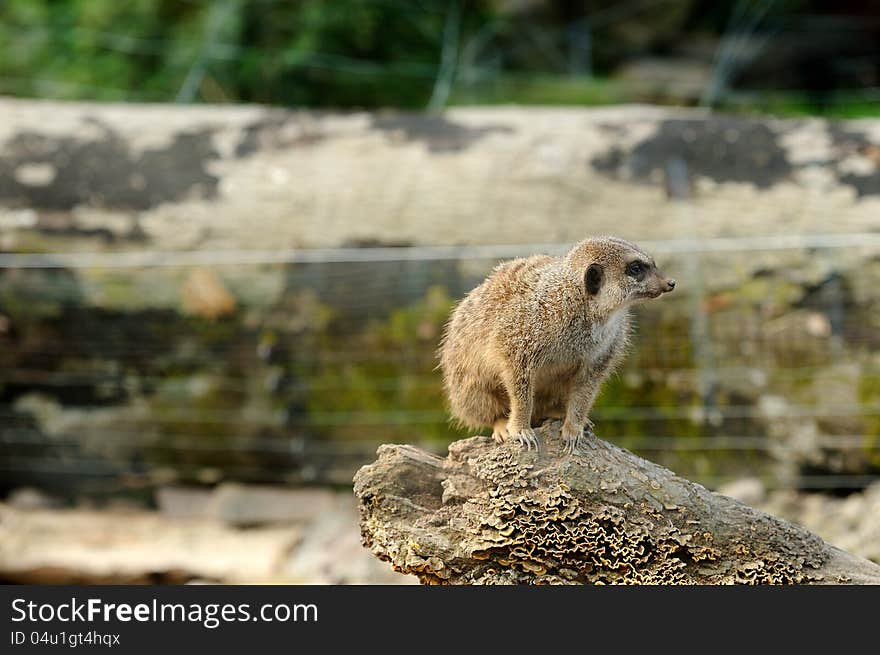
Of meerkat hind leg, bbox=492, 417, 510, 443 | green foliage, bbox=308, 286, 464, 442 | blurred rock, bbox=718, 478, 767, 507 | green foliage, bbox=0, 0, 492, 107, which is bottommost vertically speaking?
meerkat hind leg, bbox=492, 417, 510, 443

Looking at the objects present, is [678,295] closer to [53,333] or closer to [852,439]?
[852,439]

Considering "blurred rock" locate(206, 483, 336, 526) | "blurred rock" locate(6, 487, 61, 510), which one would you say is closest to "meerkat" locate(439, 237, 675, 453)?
"blurred rock" locate(206, 483, 336, 526)

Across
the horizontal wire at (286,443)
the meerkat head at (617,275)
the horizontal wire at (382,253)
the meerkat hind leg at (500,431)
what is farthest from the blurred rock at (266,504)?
the meerkat head at (617,275)

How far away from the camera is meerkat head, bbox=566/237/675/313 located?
4.40m

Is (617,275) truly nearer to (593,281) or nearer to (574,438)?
(593,281)

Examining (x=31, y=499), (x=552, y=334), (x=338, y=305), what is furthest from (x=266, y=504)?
(x=552, y=334)

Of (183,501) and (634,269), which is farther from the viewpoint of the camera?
(183,501)

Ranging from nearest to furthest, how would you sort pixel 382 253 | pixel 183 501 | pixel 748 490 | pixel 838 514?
pixel 838 514, pixel 748 490, pixel 382 253, pixel 183 501

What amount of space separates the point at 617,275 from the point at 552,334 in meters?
0.37

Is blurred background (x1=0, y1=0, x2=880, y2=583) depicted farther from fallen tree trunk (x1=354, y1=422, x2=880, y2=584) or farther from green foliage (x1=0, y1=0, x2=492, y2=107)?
fallen tree trunk (x1=354, y1=422, x2=880, y2=584)

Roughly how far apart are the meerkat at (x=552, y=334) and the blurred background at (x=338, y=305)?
114 inches

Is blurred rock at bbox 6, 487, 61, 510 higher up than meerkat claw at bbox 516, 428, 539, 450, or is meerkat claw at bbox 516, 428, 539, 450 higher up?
blurred rock at bbox 6, 487, 61, 510

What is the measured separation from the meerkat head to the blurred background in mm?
3093

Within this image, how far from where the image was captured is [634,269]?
4.41 metres
